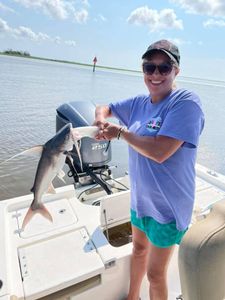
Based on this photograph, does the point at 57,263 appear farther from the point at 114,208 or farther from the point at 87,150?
the point at 87,150

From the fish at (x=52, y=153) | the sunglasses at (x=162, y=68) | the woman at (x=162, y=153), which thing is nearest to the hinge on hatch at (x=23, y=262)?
the fish at (x=52, y=153)

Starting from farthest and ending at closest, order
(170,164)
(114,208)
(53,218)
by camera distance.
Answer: (114,208) → (53,218) → (170,164)

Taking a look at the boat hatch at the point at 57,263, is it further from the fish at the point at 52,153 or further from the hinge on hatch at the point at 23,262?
the fish at the point at 52,153

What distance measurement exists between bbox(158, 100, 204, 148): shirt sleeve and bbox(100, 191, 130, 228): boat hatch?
1.43m

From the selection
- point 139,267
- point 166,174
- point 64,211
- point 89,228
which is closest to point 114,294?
point 139,267

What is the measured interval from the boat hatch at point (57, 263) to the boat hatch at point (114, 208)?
57 cm

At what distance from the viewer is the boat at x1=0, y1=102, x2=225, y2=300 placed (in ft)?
3.76

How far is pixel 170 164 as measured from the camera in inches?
65.0

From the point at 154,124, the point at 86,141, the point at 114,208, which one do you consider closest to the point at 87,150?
the point at 86,141

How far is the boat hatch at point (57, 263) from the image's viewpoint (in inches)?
71.6

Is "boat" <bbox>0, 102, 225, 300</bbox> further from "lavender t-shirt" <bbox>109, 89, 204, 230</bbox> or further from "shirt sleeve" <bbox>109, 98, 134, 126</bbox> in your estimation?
"shirt sleeve" <bbox>109, 98, 134, 126</bbox>

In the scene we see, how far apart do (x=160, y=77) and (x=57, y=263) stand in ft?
4.93

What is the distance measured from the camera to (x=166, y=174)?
1680 mm

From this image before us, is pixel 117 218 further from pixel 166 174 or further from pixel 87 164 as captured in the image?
pixel 166 174
